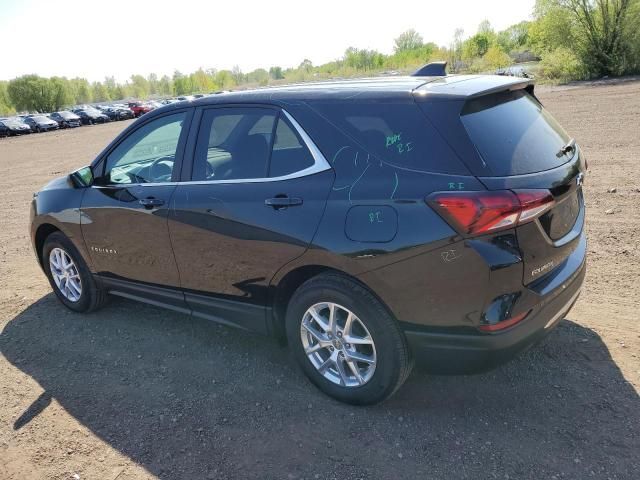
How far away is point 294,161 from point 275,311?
961 millimetres

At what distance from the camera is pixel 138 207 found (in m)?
3.88

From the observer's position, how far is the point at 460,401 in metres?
3.14

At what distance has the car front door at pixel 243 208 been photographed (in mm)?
3012

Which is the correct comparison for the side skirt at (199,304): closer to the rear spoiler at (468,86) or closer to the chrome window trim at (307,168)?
the chrome window trim at (307,168)

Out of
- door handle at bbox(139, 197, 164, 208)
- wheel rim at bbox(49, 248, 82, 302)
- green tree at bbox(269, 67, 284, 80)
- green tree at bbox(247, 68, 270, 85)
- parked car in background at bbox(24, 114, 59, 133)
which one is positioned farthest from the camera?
green tree at bbox(269, 67, 284, 80)

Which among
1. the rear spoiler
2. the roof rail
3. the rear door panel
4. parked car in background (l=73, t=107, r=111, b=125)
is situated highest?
the roof rail

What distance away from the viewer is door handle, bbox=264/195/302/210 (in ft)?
9.83

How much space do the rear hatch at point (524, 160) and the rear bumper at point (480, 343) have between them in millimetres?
202

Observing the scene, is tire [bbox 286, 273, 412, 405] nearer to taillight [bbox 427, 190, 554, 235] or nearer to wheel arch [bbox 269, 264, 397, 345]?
wheel arch [bbox 269, 264, 397, 345]

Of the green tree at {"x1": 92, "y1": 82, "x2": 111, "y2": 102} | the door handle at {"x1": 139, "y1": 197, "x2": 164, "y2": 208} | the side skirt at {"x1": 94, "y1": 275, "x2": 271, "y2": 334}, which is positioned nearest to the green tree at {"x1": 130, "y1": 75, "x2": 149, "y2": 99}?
the green tree at {"x1": 92, "y1": 82, "x2": 111, "y2": 102}

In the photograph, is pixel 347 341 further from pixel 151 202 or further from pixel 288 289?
pixel 151 202

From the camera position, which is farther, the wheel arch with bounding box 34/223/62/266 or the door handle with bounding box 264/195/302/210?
the wheel arch with bounding box 34/223/62/266

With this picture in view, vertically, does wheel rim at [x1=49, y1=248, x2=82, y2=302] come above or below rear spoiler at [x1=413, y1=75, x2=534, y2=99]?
below

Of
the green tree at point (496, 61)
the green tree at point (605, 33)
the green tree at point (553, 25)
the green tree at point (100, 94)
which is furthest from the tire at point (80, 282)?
the green tree at point (100, 94)
